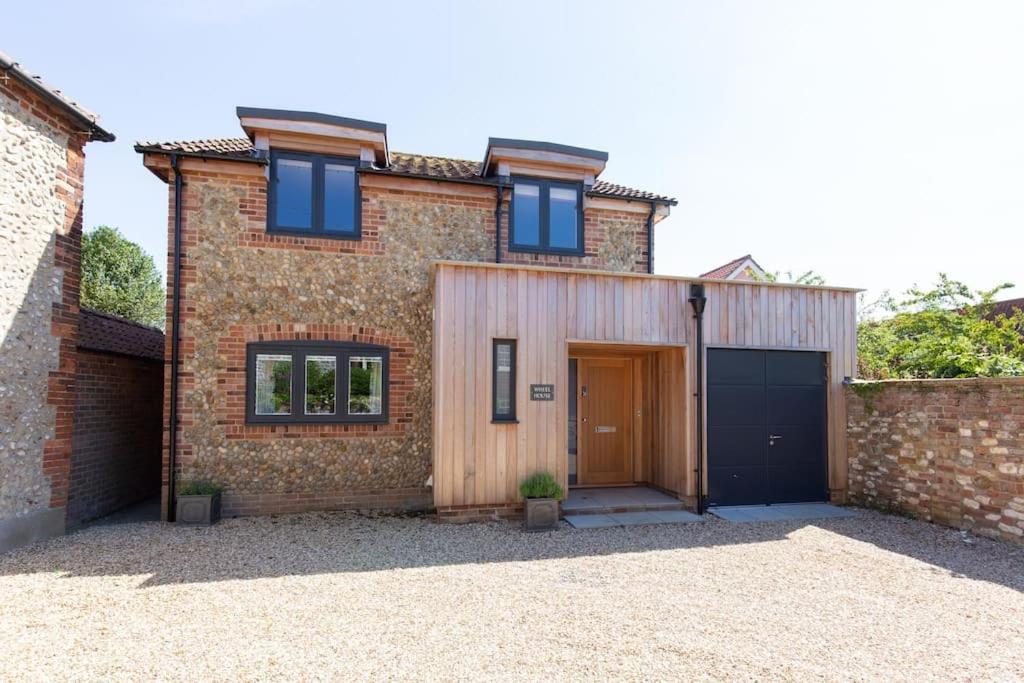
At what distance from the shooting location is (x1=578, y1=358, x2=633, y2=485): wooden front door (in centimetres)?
912

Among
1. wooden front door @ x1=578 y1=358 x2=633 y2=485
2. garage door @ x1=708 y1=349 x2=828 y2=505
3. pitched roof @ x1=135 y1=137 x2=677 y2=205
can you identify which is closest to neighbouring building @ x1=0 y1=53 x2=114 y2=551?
pitched roof @ x1=135 y1=137 x2=677 y2=205

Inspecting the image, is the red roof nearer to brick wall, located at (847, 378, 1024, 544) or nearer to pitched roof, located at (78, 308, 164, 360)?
brick wall, located at (847, 378, 1024, 544)

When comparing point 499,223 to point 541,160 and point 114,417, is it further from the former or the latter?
point 114,417

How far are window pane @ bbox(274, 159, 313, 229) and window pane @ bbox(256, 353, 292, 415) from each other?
2.06 meters

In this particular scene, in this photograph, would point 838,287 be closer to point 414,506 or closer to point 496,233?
point 496,233

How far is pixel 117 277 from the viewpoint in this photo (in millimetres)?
21094

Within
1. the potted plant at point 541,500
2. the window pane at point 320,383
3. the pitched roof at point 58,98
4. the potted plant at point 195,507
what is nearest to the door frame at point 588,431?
the potted plant at point 541,500

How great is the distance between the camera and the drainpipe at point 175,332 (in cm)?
754

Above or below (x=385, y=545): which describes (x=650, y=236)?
above

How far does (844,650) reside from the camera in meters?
3.71

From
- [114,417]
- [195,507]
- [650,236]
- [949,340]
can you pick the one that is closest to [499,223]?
[650,236]

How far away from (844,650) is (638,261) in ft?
22.5

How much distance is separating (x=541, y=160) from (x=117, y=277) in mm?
20216

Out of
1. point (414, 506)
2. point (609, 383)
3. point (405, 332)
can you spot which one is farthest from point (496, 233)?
point (414, 506)
